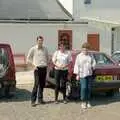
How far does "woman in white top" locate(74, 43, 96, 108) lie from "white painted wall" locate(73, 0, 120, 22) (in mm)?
22341

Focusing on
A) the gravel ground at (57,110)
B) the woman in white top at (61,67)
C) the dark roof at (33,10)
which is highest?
the dark roof at (33,10)

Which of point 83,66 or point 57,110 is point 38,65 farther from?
point 57,110

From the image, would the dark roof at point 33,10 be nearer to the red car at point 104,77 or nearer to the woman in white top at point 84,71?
the red car at point 104,77

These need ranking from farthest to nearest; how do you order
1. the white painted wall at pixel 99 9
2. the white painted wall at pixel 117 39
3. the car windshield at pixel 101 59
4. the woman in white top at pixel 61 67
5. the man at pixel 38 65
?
the white painted wall at pixel 117 39 < the white painted wall at pixel 99 9 < the car windshield at pixel 101 59 < the woman in white top at pixel 61 67 < the man at pixel 38 65

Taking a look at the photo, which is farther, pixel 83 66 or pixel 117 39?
pixel 117 39

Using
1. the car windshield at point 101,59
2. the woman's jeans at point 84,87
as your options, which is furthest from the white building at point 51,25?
the woman's jeans at point 84,87

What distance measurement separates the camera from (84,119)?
1153 cm

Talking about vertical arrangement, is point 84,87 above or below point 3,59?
below

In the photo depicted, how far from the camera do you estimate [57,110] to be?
41.6 feet

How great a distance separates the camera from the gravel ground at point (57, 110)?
1177cm

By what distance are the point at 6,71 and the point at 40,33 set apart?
17662mm

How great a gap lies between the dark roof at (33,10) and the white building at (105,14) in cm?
109

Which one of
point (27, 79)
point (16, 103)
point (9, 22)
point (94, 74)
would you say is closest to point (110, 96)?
point (94, 74)

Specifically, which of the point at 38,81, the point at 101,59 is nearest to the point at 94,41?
the point at 101,59
